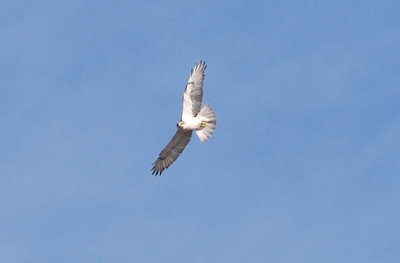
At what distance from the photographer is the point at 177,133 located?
199 feet

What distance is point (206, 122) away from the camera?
2347 inches

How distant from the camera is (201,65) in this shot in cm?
5922

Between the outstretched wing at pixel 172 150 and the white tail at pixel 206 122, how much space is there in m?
0.70

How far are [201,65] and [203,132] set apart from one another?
284 centimetres

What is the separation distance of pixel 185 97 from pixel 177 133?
225cm

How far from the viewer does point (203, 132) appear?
59.8 metres

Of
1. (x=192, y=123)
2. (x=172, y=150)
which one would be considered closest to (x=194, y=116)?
(x=192, y=123)

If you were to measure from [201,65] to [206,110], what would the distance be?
1.88m

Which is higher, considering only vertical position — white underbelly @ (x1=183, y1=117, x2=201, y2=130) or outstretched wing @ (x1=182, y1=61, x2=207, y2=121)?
outstretched wing @ (x1=182, y1=61, x2=207, y2=121)

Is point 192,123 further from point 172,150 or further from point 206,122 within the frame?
point 172,150

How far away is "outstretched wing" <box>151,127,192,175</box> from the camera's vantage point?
199ft

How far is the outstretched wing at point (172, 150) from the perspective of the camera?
60.7 metres

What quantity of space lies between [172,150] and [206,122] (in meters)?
2.70

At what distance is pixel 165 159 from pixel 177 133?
6.49 feet
